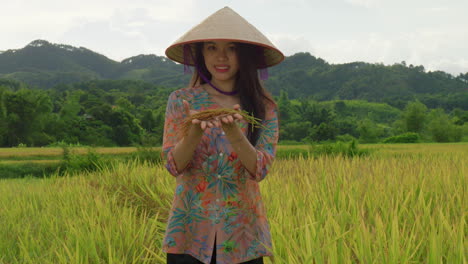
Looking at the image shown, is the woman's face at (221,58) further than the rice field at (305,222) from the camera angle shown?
No

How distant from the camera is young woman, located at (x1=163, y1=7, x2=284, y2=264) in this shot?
1665 mm

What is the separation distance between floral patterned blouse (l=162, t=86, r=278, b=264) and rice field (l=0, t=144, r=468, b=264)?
0.33 m

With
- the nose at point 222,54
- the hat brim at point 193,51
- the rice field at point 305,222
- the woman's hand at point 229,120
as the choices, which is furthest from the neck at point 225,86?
the rice field at point 305,222

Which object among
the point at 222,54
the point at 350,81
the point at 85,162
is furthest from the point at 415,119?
the point at 350,81

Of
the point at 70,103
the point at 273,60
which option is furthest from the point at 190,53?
the point at 70,103

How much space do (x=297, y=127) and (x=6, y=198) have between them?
4224cm

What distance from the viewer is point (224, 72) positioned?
184 centimetres

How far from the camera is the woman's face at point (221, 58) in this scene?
6.00 ft

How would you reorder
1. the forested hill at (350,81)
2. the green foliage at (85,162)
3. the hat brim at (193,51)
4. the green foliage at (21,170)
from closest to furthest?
the hat brim at (193,51), the green foliage at (85,162), the green foliage at (21,170), the forested hill at (350,81)

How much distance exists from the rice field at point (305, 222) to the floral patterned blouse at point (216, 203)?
325 mm

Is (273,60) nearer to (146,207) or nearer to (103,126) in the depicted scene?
(146,207)

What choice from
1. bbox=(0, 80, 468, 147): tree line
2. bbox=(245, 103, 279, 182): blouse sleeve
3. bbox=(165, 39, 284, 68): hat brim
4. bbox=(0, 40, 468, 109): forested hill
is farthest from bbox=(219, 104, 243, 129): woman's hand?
bbox=(0, 40, 468, 109): forested hill

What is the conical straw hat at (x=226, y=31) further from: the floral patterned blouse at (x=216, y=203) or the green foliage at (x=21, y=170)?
the green foliage at (x=21, y=170)

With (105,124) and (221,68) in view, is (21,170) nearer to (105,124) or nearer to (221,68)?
(221,68)
